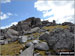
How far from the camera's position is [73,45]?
1557cm

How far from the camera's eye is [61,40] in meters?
16.6

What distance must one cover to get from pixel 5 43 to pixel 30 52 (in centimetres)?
952

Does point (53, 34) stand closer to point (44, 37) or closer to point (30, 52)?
point (44, 37)

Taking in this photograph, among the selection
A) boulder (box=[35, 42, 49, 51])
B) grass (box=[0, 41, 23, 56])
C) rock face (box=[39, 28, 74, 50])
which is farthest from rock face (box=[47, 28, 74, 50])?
grass (box=[0, 41, 23, 56])

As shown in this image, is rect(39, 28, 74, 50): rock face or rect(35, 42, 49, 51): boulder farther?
rect(35, 42, 49, 51): boulder

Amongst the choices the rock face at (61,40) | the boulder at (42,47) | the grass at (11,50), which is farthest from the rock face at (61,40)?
the grass at (11,50)

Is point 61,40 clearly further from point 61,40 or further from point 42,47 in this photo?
point 42,47

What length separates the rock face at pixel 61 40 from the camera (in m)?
15.9

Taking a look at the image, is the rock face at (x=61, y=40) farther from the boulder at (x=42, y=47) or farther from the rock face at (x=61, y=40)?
the boulder at (x=42, y=47)

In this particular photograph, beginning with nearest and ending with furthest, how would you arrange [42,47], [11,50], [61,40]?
1. [61,40]
2. [42,47]
3. [11,50]

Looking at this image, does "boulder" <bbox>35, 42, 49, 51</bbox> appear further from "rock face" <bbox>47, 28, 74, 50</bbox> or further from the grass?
the grass

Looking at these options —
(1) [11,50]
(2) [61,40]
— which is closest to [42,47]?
(2) [61,40]

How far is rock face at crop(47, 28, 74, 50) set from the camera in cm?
1588

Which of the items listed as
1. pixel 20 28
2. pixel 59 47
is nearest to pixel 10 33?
pixel 20 28
